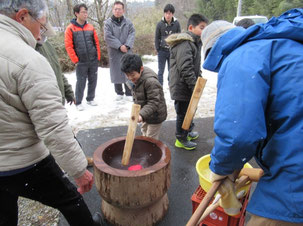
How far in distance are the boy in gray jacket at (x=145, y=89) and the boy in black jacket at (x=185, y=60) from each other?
474 mm

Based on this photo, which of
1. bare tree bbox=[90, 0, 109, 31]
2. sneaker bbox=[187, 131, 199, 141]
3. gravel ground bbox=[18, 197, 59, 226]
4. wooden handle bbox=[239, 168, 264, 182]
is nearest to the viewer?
wooden handle bbox=[239, 168, 264, 182]

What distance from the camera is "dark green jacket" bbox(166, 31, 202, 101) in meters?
2.94

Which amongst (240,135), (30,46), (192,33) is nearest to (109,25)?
(192,33)

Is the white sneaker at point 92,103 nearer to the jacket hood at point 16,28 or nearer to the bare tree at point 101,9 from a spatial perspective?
the jacket hood at point 16,28

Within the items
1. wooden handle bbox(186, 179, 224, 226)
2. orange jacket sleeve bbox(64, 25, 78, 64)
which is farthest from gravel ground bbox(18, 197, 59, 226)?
orange jacket sleeve bbox(64, 25, 78, 64)

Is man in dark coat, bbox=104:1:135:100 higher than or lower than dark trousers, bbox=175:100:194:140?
higher

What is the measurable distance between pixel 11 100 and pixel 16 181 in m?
0.56

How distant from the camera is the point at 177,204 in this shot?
242 centimetres

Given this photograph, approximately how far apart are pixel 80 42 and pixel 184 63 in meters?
2.72

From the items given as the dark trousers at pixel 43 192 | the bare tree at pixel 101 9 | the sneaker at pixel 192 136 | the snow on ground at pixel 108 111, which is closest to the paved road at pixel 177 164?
the sneaker at pixel 192 136

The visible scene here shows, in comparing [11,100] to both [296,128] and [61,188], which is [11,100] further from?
[296,128]

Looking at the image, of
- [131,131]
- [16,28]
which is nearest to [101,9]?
[131,131]

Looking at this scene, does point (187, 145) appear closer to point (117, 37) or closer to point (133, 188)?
point (133, 188)

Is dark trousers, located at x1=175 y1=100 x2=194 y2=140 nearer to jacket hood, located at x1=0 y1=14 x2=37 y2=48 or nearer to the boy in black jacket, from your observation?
the boy in black jacket
